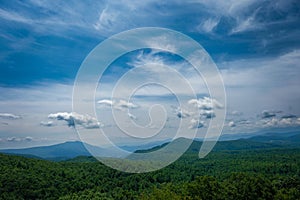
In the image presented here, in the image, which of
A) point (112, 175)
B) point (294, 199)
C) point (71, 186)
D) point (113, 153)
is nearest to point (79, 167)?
point (112, 175)

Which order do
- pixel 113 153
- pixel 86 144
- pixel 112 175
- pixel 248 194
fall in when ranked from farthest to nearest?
pixel 112 175
pixel 248 194
pixel 113 153
pixel 86 144

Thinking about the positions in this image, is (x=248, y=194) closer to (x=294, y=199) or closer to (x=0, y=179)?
(x=294, y=199)

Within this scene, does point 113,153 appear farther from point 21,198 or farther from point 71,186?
point 71,186

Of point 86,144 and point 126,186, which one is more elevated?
point 86,144

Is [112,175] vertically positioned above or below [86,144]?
below

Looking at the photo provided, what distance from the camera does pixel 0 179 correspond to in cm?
6181

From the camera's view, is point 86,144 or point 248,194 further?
point 248,194

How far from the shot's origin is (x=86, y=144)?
36.1ft

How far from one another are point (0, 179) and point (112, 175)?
3252cm

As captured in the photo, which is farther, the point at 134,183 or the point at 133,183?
the point at 134,183

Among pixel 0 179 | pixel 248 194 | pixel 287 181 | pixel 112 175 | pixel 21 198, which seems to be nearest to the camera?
pixel 248 194

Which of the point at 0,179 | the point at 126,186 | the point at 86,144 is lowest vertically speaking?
the point at 126,186

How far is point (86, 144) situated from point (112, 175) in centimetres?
7787

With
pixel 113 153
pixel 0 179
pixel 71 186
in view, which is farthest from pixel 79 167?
pixel 113 153
